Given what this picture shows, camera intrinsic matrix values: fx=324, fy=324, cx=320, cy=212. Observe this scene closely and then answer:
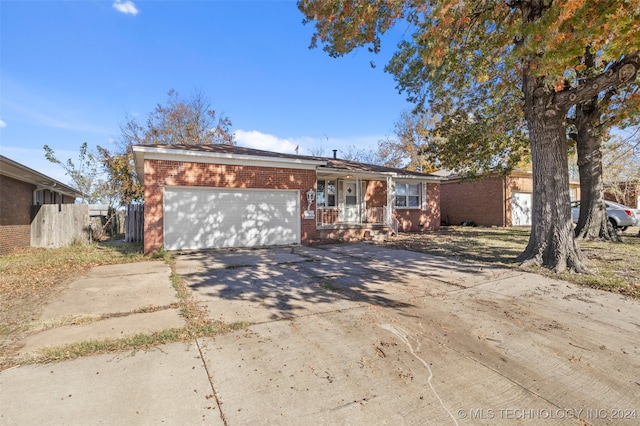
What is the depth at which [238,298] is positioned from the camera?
5430mm

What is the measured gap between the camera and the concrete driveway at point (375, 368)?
8.08 feet

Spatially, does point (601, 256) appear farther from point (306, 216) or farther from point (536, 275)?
point (306, 216)

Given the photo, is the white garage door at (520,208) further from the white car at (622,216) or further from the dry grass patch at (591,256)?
the dry grass patch at (591,256)

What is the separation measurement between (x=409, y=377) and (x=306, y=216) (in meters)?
9.56

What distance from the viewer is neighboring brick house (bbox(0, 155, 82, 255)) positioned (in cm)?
1030

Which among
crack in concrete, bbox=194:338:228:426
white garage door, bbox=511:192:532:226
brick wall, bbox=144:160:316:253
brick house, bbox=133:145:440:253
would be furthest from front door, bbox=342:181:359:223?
crack in concrete, bbox=194:338:228:426

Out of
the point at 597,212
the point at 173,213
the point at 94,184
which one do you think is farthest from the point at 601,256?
the point at 94,184

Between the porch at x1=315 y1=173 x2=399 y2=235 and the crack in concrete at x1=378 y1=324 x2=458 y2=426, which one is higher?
the porch at x1=315 y1=173 x2=399 y2=235

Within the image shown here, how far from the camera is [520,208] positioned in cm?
2123

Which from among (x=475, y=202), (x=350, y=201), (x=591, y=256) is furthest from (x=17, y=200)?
(x=475, y=202)

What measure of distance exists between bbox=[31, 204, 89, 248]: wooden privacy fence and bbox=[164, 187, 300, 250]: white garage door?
5.38m

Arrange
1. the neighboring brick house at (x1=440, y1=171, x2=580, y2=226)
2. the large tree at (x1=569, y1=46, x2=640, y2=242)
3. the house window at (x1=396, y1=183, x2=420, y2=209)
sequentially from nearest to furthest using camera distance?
1. the large tree at (x1=569, y1=46, x2=640, y2=242)
2. the house window at (x1=396, y1=183, x2=420, y2=209)
3. the neighboring brick house at (x1=440, y1=171, x2=580, y2=226)

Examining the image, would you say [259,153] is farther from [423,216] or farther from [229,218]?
[423,216]

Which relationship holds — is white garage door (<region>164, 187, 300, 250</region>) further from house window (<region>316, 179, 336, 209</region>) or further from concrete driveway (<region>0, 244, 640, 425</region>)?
concrete driveway (<region>0, 244, 640, 425</region>)
